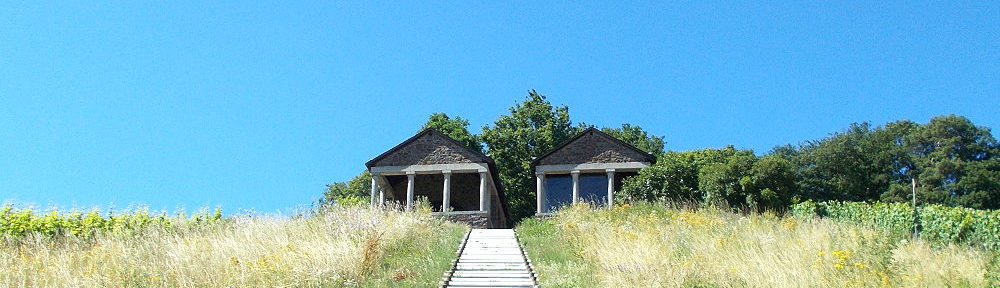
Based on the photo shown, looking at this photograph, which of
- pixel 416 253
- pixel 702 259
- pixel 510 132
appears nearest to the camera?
pixel 702 259

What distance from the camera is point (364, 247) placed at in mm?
12117

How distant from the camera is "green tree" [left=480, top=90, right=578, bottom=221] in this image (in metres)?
Result: 44.3

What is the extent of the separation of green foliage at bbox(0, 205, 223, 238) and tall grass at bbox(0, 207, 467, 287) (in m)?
2.39

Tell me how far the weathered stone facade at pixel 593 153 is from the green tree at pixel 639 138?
673 inches

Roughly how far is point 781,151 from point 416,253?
40561 mm

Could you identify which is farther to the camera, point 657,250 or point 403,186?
point 403,186

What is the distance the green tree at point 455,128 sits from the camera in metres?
45.4

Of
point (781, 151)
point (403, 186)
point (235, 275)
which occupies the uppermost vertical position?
point (781, 151)

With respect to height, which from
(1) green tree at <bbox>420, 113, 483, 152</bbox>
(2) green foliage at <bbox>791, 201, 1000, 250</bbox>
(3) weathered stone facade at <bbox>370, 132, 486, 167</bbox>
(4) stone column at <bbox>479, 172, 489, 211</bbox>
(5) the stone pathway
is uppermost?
(1) green tree at <bbox>420, 113, 483, 152</bbox>

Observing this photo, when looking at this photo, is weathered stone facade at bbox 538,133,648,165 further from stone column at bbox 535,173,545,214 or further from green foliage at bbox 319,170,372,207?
green foliage at bbox 319,170,372,207

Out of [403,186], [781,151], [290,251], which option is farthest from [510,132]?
[290,251]

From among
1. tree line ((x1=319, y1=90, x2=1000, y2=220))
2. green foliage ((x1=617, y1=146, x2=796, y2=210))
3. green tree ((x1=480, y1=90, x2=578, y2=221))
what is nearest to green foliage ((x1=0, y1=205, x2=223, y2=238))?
green foliage ((x1=617, y1=146, x2=796, y2=210))

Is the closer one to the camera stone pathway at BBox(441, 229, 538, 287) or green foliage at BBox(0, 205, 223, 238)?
stone pathway at BBox(441, 229, 538, 287)

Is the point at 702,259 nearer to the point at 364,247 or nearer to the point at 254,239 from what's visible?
the point at 364,247
